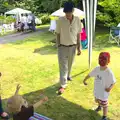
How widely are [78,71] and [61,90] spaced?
1.63 metres

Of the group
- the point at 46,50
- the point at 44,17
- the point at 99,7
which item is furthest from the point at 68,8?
the point at 44,17

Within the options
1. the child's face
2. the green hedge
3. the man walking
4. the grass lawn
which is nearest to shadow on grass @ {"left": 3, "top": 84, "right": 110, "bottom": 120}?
the grass lawn

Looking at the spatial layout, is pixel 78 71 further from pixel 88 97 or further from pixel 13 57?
pixel 13 57

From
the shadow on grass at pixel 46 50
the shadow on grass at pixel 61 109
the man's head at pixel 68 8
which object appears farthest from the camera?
the shadow on grass at pixel 46 50

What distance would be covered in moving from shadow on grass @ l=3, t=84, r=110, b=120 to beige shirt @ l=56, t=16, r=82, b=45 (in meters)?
1.15

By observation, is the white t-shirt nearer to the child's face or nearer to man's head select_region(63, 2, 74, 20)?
the child's face

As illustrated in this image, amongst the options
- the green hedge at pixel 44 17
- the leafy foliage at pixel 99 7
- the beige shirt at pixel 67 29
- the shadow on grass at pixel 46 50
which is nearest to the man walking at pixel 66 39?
the beige shirt at pixel 67 29

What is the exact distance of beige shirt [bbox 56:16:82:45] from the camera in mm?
5230

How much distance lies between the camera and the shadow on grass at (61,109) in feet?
14.8

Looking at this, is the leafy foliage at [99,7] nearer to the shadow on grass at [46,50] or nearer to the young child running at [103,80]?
the shadow on grass at [46,50]

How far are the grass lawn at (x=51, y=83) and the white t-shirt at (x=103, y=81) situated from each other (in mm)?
522

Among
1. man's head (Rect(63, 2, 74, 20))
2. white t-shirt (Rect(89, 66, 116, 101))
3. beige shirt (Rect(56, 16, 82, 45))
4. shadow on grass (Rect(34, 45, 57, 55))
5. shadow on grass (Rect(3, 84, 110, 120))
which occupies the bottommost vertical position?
shadow on grass (Rect(3, 84, 110, 120))

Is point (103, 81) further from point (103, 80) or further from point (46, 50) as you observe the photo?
point (46, 50)

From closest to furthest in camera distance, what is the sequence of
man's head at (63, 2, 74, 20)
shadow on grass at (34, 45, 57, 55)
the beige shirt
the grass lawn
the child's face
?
the child's face < the grass lawn < man's head at (63, 2, 74, 20) < the beige shirt < shadow on grass at (34, 45, 57, 55)
